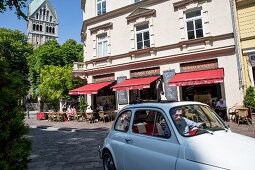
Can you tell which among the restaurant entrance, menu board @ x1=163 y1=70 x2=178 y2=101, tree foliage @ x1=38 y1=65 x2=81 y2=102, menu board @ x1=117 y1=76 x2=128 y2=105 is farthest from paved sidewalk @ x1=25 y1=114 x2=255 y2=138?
tree foliage @ x1=38 y1=65 x2=81 y2=102

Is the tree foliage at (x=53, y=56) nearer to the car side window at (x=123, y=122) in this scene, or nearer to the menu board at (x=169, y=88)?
the menu board at (x=169, y=88)

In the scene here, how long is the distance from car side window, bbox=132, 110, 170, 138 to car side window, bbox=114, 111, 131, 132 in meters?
0.24

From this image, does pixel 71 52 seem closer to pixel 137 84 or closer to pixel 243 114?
pixel 137 84

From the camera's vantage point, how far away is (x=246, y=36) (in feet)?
48.6

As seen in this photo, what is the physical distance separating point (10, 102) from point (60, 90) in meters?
27.3

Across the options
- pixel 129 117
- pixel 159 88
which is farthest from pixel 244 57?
pixel 129 117

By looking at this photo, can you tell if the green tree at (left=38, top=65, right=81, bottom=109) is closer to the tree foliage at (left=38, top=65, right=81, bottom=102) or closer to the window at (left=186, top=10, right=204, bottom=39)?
the tree foliage at (left=38, top=65, right=81, bottom=102)

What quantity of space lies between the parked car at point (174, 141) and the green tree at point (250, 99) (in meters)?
10.2

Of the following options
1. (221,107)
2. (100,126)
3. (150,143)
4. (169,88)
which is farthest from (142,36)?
(150,143)

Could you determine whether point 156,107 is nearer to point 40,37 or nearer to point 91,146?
point 91,146

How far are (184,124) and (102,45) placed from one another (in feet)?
58.7

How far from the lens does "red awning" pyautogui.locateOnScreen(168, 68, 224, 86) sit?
532 inches

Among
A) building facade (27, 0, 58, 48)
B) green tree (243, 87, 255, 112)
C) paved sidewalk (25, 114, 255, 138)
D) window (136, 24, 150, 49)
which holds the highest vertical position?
building facade (27, 0, 58, 48)

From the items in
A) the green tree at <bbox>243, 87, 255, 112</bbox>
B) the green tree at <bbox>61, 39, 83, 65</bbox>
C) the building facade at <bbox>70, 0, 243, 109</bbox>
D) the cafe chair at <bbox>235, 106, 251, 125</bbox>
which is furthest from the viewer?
the green tree at <bbox>61, 39, 83, 65</bbox>
